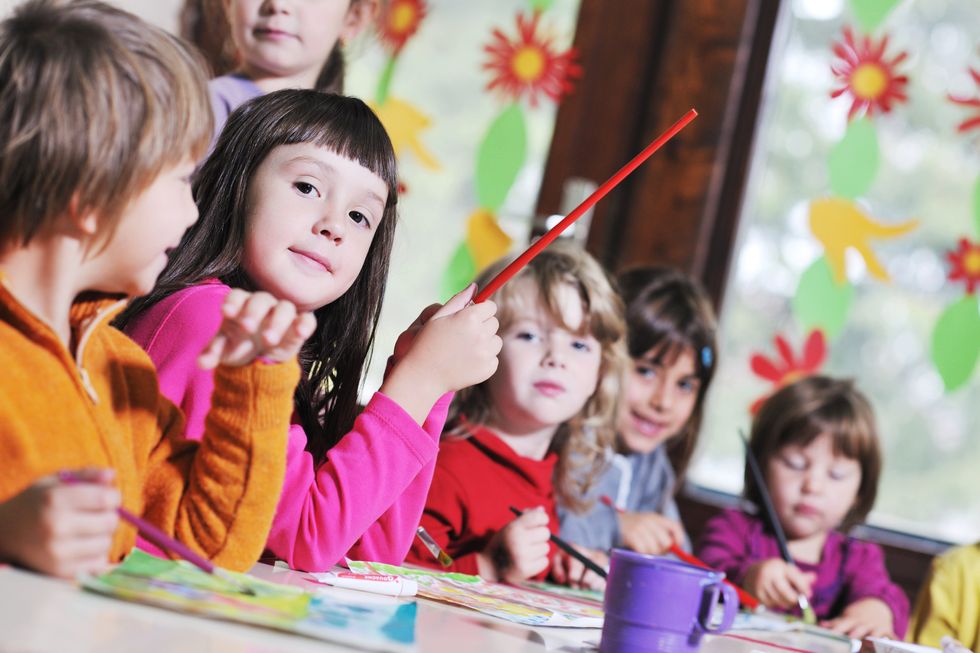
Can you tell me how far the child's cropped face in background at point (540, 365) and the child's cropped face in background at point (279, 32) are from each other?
0.46 meters

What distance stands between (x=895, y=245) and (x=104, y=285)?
1.85m

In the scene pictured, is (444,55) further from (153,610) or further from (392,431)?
(153,610)

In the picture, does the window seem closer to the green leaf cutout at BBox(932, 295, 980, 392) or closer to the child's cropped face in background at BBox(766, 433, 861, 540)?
the green leaf cutout at BBox(932, 295, 980, 392)

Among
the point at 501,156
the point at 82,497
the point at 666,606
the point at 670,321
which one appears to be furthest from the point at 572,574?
the point at 501,156

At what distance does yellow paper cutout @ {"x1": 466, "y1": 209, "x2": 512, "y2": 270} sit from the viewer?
8.34 feet

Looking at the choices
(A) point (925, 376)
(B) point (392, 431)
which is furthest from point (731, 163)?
(B) point (392, 431)

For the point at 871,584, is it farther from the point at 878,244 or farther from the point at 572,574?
the point at 878,244

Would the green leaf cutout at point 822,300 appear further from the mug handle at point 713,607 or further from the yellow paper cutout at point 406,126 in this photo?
the mug handle at point 713,607

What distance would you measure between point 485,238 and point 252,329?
5.83 feet

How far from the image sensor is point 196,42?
183 centimetres

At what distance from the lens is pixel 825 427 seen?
202 centimetres

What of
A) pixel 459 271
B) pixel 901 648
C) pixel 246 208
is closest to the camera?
pixel 246 208

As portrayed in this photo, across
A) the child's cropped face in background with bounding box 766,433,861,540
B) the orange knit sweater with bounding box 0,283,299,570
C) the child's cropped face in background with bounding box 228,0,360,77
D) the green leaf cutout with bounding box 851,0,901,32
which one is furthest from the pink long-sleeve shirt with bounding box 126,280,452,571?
the green leaf cutout with bounding box 851,0,901,32

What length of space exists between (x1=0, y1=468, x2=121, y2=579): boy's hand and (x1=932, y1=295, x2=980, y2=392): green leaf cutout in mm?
1931
